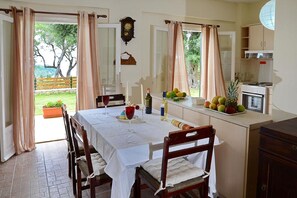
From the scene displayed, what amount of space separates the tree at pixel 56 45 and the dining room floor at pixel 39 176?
16.0 feet

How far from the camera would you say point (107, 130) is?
92.5 inches

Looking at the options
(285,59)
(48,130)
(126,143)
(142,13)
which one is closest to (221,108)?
(285,59)

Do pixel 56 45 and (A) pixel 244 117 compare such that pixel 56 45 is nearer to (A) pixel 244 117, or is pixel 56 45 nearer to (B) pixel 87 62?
(B) pixel 87 62

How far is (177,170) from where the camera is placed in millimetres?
2064

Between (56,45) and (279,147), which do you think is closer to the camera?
(279,147)

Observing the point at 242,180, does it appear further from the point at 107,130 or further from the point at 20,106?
the point at 20,106

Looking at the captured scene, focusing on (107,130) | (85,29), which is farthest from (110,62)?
(107,130)

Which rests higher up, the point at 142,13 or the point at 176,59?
the point at 142,13

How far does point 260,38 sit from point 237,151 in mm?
4003

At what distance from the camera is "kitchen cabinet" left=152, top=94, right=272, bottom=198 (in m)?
2.26

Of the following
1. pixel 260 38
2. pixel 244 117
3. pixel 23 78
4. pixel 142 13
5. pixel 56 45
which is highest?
pixel 142 13

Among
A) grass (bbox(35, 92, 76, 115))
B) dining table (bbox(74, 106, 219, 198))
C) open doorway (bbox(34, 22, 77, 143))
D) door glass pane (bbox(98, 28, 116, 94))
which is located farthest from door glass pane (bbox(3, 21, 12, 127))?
grass (bbox(35, 92, 76, 115))

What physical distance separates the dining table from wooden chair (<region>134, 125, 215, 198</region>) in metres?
0.13

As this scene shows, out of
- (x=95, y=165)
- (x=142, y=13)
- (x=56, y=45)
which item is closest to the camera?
(x=95, y=165)
